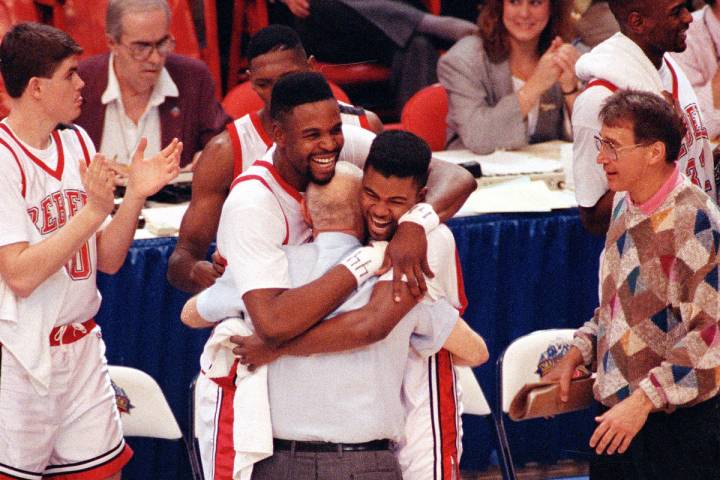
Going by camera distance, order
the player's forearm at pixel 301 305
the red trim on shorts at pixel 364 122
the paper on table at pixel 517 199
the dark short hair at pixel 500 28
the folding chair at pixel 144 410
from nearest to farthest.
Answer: the player's forearm at pixel 301 305 < the red trim on shorts at pixel 364 122 < the folding chair at pixel 144 410 < the paper on table at pixel 517 199 < the dark short hair at pixel 500 28

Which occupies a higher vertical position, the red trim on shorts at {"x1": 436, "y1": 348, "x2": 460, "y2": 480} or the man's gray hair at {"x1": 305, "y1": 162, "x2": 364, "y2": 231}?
the man's gray hair at {"x1": 305, "y1": 162, "x2": 364, "y2": 231}

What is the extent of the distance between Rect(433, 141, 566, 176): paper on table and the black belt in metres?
2.55

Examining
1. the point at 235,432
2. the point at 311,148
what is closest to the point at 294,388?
the point at 235,432

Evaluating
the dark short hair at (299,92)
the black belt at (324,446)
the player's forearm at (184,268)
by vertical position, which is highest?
the dark short hair at (299,92)

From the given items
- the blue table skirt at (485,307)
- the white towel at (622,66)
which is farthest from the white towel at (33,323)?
the white towel at (622,66)

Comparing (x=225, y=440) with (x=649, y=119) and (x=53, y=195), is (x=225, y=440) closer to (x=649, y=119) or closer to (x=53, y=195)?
(x=53, y=195)

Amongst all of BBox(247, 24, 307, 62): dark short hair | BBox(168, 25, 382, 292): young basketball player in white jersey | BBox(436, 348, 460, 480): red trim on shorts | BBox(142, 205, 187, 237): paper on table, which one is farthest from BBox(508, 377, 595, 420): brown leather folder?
BBox(142, 205, 187, 237): paper on table

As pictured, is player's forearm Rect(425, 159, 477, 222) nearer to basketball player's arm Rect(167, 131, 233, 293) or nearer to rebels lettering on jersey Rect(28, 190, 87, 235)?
basketball player's arm Rect(167, 131, 233, 293)

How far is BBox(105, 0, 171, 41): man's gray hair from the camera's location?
17.7ft

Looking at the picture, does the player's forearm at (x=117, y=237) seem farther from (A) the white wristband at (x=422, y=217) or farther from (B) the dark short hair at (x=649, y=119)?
(B) the dark short hair at (x=649, y=119)

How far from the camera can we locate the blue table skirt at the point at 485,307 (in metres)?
4.62

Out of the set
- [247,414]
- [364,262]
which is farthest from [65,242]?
[364,262]

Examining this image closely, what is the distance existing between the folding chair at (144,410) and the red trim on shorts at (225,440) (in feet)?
2.86

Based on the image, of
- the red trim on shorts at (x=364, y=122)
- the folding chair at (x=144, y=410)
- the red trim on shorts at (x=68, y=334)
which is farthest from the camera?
the folding chair at (x=144, y=410)
